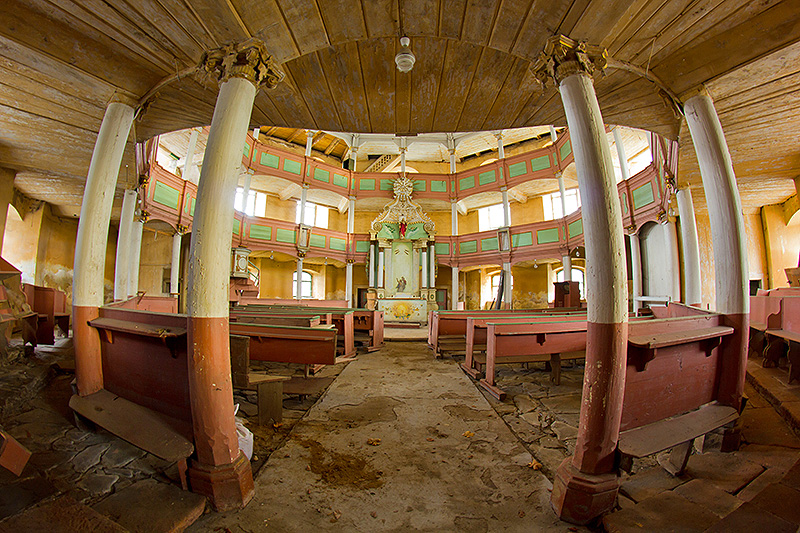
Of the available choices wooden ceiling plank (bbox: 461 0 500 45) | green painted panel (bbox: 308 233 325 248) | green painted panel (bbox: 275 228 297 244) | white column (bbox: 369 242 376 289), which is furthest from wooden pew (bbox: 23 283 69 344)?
white column (bbox: 369 242 376 289)

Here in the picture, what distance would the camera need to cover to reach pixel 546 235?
13.2 metres

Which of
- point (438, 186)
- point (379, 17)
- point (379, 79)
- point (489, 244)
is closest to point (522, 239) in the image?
point (489, 244)

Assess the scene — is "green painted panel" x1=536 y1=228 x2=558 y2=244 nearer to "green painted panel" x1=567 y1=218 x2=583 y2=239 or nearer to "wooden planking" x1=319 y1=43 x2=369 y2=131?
"green painted panel" x1=567 y1=218 x2=583 y2=239

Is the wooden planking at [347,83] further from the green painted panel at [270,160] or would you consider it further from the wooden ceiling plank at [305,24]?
the green painted panel at [270,160]

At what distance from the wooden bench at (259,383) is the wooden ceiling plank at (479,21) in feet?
11.5

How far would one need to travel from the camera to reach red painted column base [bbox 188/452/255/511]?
194cm

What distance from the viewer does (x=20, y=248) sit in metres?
8.80

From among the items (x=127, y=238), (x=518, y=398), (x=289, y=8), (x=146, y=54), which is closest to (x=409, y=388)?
(x=518, y=398)

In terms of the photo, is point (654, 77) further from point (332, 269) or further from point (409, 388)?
point (332, 269)

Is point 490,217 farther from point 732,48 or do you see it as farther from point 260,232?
point 732,48

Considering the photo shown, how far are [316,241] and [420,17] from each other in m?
13.3

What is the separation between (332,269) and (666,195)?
50.6 ft

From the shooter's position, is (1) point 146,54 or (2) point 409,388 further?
(2) point 409,388

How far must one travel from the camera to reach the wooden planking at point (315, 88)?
3.17 meters
